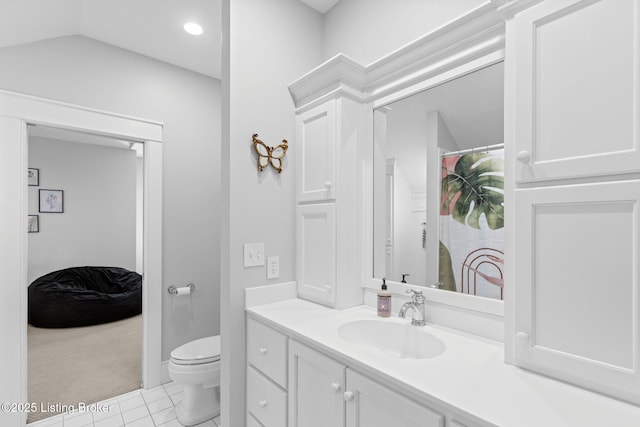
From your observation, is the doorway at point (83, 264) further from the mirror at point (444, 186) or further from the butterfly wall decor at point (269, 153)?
the mirror at point (444, 186)

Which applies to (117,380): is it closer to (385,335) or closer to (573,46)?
(385,335)

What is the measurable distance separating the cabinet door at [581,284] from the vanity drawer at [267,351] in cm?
87

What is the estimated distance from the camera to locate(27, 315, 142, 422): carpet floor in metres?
2.31

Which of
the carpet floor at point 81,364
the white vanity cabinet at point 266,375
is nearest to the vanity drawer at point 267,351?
the white vanity cabinet at point 266,375

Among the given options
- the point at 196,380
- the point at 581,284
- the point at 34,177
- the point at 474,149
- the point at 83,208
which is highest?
the point at 34,177

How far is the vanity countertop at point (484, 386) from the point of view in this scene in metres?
0.69

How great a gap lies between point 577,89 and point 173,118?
2682mm

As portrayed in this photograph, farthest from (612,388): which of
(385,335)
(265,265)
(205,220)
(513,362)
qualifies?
(205,220)

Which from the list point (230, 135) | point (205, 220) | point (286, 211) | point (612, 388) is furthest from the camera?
point (205, 220)

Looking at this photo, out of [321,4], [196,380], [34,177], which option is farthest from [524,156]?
[34,177]

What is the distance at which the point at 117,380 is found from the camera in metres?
2.52

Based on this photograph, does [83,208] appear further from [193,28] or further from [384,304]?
[384,304]

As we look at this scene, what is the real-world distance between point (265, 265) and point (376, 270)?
59cm

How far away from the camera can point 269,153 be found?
1658mm
